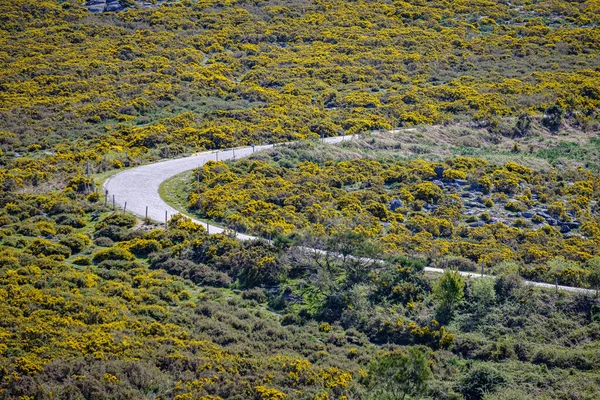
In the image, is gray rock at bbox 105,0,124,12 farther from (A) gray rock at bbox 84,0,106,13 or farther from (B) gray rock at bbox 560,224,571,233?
(B) gray rock at bbox 560,224,571,233

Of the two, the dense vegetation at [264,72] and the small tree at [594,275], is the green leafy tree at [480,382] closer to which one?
the small tree at [594,275]

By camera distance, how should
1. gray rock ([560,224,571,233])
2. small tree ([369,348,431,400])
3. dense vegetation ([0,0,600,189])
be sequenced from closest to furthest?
1. small tree ([369,348,431,400])
2. gray rock ([560,224,571,233])
3. dense vegetation ([0,0,600,189])

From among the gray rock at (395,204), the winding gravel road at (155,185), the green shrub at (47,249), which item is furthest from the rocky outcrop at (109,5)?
the green shrub at (47,249)

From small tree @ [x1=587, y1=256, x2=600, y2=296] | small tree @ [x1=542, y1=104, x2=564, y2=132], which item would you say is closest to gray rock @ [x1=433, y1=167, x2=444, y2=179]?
small tree @ [x1=587, y1=256, x2=600, y2=296]

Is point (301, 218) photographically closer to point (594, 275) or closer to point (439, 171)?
point (439, 171)

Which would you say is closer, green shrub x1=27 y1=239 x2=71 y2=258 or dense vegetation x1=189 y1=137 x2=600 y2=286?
green shrub x1=27 y1=239 x2=71 y2=258

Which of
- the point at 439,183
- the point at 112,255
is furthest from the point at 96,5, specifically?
the point at 112,255
